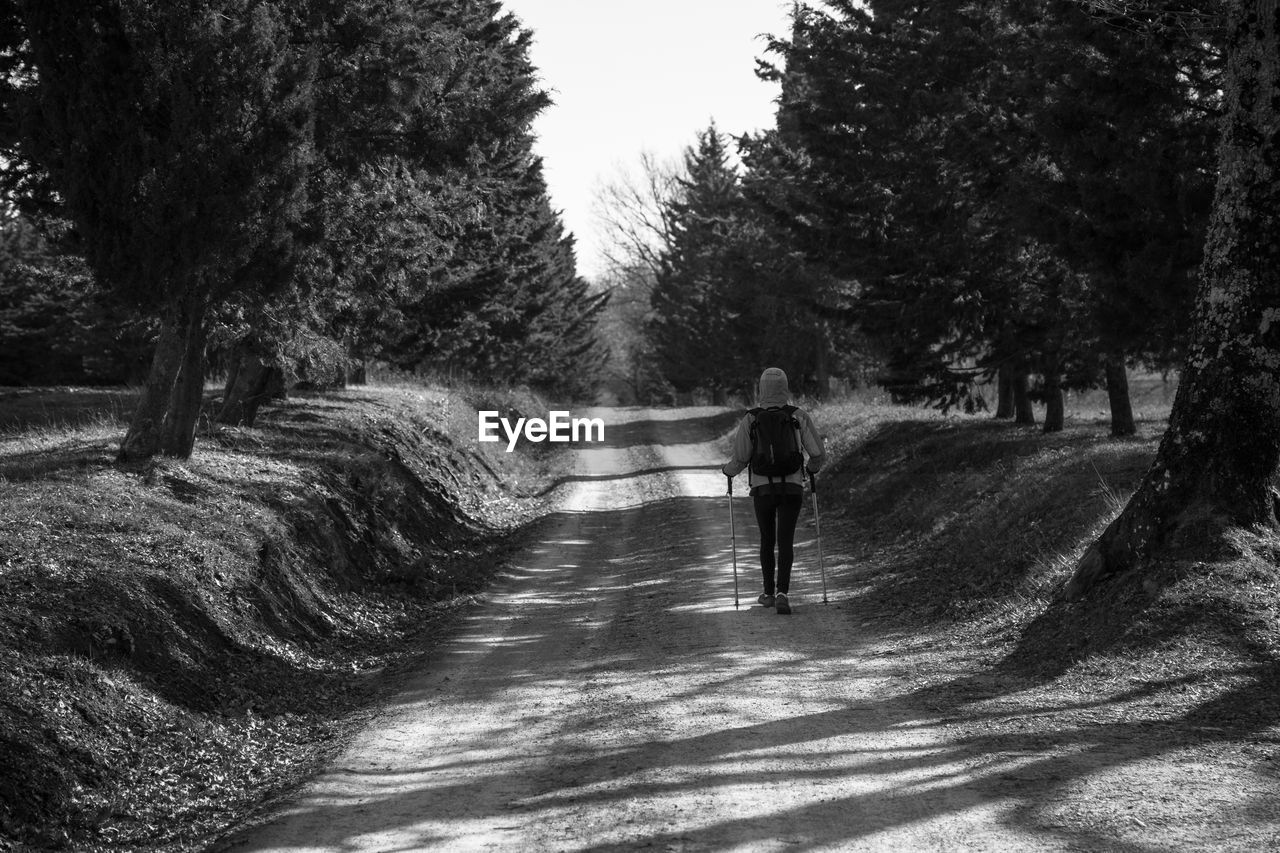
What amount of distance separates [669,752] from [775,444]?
17.1 ft

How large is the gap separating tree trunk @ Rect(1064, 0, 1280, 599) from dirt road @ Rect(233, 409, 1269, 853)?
243 centimetres

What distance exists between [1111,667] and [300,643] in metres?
6.73

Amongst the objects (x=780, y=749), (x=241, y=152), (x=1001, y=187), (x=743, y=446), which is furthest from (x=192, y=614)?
(x=1001, y=187)

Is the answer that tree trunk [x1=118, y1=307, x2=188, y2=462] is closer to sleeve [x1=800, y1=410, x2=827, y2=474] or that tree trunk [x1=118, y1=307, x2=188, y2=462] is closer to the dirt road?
the dirt road

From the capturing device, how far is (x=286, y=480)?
1491cm

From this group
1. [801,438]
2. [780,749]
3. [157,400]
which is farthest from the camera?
[157,400]

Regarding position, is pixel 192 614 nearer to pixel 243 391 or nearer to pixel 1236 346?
pixel 1236 346

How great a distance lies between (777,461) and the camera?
11453 mm

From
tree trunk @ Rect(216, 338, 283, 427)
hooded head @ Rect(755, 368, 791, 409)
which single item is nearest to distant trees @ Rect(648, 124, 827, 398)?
tree trunk @ Rect(216, 338, 283, 427)

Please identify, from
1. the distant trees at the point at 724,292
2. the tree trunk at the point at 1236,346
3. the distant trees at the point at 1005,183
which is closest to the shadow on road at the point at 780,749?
the tree trunk at the point at 1236,346

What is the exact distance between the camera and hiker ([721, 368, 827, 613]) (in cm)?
1147

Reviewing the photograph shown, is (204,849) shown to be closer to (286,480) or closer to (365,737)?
(365,737)

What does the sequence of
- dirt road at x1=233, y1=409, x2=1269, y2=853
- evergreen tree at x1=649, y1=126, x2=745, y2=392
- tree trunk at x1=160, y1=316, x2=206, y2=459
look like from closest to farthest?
dirt road at x1=233, y1=409, x2=1269, y2=853, tree trunk at x1=160, y1=316, x2=206, y2=459, evergreen tree at x1=649, y1=126, x2=745, y2=392

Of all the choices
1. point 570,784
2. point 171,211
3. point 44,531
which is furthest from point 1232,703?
point 171,211
